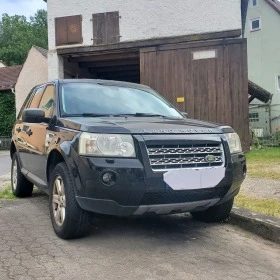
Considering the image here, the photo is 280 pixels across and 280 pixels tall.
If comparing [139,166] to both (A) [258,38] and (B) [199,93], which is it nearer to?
(B) [199,93]

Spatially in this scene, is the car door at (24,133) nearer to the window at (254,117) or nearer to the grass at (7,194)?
the grass at (7,194)

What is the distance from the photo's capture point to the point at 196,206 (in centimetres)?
361

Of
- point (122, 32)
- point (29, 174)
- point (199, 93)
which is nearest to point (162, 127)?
point (29, 174)

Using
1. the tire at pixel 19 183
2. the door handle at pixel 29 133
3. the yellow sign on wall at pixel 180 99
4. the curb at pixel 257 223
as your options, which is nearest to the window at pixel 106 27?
the yellow sign on wall at pixel 180 99

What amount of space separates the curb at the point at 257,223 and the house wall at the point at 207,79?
885 cm

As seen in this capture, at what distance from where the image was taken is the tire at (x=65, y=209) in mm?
3657

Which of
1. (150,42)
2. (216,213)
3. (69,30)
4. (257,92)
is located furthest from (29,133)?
(257,92)

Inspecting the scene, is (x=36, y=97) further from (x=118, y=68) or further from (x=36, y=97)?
(x=118, y=68)

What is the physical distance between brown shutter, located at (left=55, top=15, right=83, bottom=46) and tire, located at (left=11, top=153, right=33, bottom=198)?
31.4 ft

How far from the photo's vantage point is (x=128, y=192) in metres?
3.34

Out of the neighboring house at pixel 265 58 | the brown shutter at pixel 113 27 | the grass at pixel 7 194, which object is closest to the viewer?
the grass at pixel 7 194

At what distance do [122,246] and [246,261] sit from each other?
1.15 meters

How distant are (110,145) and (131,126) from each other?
0.28 m

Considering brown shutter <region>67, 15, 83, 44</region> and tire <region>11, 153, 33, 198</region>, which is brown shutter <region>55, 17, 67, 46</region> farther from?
tire <region>11, 153, 33, 198</region>
